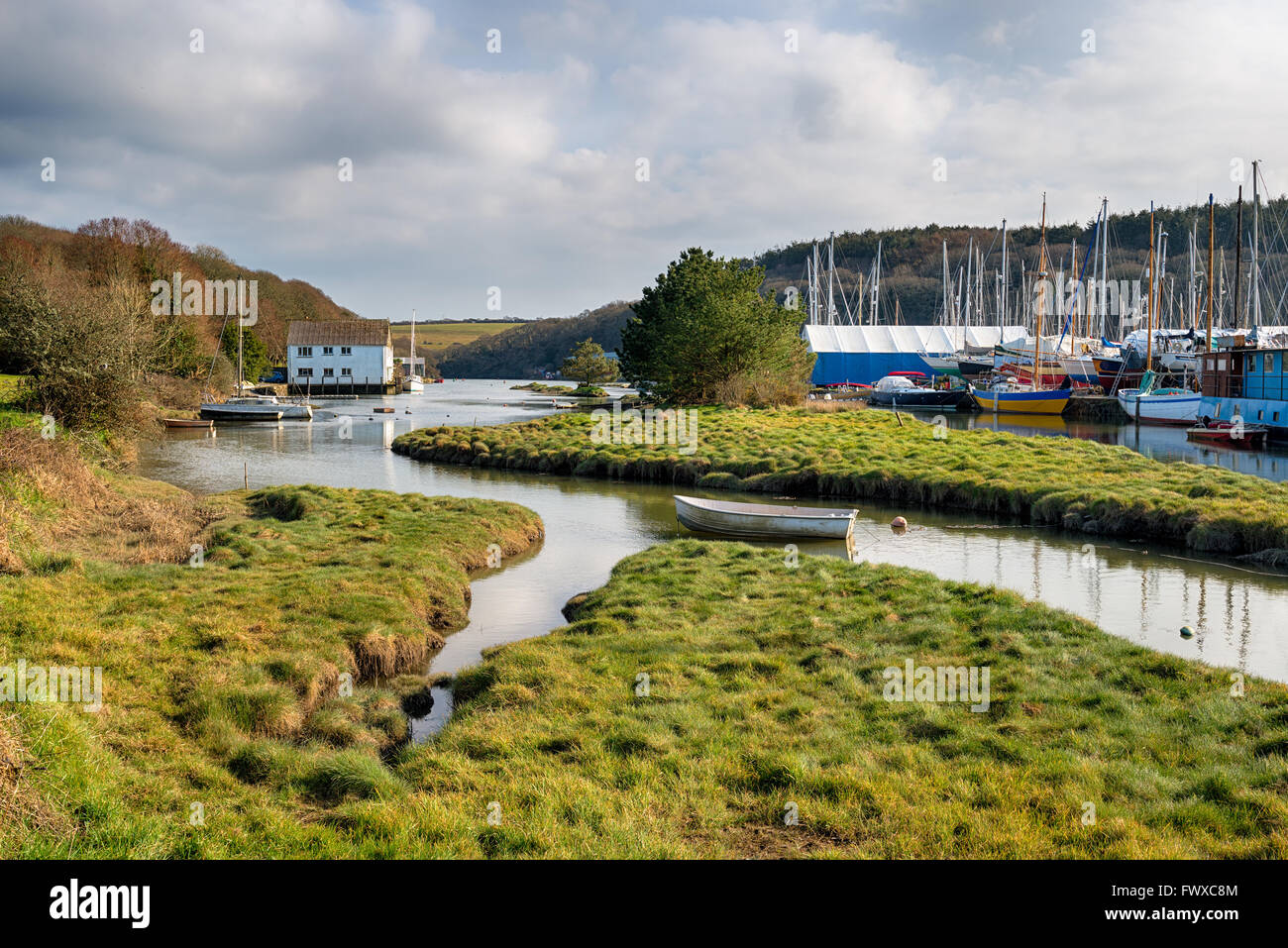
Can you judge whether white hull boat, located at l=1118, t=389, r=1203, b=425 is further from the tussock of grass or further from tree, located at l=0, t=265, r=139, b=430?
tree, located at l=0, t=265, r=139, b=430

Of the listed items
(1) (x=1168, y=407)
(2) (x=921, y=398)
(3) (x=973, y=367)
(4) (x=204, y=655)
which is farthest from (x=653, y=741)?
(3) (x=973, y=367)

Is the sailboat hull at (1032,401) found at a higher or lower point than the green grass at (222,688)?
higher

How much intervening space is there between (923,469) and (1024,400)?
42651 millimetres

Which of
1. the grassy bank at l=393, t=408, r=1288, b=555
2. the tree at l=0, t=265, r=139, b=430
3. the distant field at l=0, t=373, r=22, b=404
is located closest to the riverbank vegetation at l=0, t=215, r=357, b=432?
the tree at l=0, t=265, r=139, b=430

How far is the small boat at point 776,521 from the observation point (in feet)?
68.7

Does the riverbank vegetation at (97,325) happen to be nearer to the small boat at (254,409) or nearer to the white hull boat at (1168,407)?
the small boat at (254,409)

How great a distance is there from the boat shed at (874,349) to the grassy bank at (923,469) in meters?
48.5

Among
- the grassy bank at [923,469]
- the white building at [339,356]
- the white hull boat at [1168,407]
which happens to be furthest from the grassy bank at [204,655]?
the white building at [339,356]

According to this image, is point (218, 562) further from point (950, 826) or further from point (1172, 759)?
point (1172, 759)

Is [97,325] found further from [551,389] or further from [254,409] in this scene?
[551,389]

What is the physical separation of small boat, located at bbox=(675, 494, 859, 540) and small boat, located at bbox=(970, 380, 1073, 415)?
51.9 m

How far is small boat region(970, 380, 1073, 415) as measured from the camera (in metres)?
66.2

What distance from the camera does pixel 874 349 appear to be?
3846 inches
